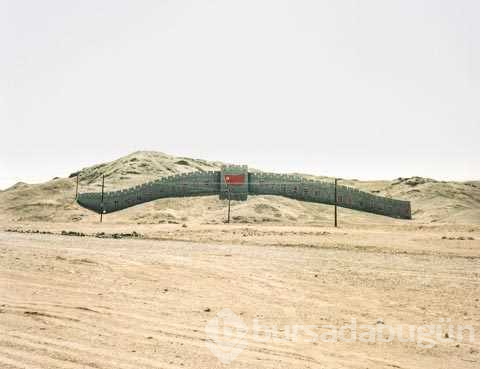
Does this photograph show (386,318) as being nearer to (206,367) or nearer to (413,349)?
(413,349)

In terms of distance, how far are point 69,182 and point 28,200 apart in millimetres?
8041

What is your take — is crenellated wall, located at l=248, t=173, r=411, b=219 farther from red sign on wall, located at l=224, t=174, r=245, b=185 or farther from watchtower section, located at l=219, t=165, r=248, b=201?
red sign on wall, located at l=224, t=174, r=245, b=185

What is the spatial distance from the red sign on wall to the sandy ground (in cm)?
3448

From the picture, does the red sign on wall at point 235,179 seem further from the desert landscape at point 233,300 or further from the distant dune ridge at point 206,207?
the desert landscape at point 233,300

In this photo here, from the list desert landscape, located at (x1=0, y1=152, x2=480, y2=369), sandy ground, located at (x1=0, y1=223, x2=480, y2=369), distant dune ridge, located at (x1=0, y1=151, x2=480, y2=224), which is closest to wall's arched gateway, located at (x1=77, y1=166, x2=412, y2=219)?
distant dune ridge, located at (x1=0, y1=151, x2=480, y2=224)

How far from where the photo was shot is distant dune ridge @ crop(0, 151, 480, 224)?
44.5 meters

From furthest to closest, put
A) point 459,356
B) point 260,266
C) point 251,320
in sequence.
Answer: point 260,266, point 251,320, point 459,356

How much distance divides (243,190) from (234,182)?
138 cm

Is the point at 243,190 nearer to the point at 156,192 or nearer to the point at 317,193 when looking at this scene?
the point at 317,193

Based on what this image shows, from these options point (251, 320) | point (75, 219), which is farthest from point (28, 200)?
point (251, 320)

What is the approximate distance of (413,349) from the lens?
6.68 m

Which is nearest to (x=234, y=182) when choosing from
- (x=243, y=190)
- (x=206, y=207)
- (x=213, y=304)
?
(x=243, y=190)

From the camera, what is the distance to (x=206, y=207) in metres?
49.1

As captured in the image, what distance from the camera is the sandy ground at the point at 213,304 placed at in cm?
613
